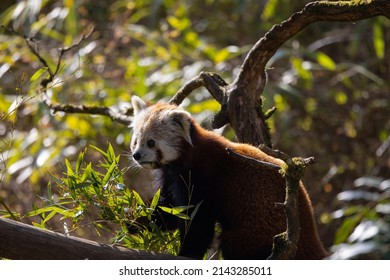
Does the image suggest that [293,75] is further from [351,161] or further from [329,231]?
[329,231]

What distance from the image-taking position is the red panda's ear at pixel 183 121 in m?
3.03

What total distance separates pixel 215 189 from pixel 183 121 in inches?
13.0

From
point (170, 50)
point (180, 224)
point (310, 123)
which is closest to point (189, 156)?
point (180, 224)

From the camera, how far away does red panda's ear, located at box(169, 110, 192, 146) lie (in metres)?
3.03

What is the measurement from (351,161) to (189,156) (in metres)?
3.75

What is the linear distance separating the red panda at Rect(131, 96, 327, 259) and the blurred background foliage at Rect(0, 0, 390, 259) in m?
1.94

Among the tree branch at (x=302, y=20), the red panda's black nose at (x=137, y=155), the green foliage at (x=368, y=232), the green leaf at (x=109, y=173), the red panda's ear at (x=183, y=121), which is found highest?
the tree branch at (x=302, y=20)

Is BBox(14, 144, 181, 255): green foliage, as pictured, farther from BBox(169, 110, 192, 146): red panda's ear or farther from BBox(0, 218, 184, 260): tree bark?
BBox(169, 110, 192, 146): red panda's ear

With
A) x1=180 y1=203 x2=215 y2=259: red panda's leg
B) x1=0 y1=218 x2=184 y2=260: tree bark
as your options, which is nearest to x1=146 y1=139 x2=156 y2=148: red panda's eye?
x1=180 y1=203 x2=215 y2=259: red panda's leg

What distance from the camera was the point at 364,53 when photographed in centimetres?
703

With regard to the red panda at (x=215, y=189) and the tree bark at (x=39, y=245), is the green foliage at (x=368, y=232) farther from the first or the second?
the tree bark at (x=39, y=245)

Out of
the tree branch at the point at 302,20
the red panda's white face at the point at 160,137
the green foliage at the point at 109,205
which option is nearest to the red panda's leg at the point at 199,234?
the green foliage at the point at 109,205

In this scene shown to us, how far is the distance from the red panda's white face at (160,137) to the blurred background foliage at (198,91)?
1902 mm

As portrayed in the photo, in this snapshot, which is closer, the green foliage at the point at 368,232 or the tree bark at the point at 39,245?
the tree bark at the point at 39,245
